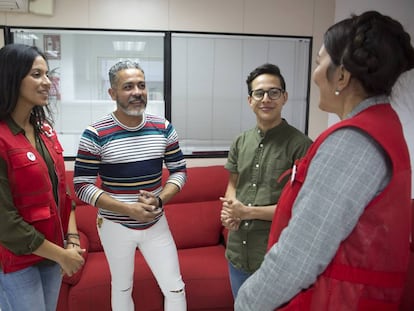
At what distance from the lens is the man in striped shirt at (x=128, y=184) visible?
1.81 m

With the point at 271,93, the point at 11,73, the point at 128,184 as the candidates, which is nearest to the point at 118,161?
the point at 128,184

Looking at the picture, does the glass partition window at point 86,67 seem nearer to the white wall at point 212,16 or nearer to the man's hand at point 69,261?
the white wall at point 212,16

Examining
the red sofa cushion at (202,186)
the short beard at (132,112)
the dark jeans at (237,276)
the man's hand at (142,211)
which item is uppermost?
the short beard at (132,112)

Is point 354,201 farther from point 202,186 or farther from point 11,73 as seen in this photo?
point 202,186

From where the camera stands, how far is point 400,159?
77cm

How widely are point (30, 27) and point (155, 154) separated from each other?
1.88 meters

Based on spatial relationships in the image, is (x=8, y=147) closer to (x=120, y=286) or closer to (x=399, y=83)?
(x=120, y=286)

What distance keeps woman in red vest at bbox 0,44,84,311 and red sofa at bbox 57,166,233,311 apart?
769 millimetres

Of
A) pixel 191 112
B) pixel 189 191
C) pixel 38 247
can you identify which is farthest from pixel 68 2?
pixel 38 247

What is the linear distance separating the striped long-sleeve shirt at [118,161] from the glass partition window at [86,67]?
4.46ft

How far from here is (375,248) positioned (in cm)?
80

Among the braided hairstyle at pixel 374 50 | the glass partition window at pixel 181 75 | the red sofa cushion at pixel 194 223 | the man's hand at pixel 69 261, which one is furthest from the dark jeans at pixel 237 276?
the glass partition window at pixel 181 75

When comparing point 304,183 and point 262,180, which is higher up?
point 304,183

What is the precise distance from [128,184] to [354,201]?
4.30ft
